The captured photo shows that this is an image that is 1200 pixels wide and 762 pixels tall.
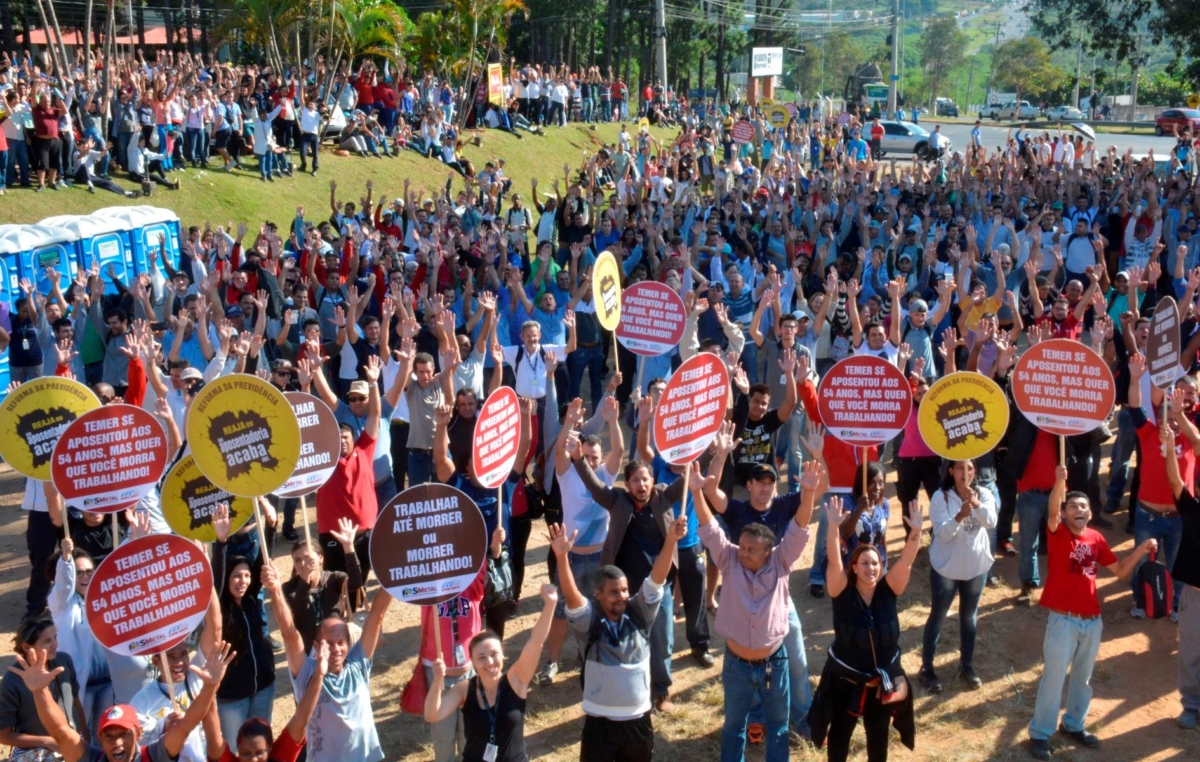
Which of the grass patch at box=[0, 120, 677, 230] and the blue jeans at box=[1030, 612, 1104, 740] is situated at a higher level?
the grass patch at box=[0, 120, 677, 230]

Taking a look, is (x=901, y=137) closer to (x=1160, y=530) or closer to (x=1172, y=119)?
(x=1172, y=119)

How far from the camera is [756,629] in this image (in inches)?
238

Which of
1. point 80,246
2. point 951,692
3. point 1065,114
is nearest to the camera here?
point 951,692

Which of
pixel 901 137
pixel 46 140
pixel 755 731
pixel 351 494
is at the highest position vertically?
pixel 46 140

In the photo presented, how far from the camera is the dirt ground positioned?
6.90 m

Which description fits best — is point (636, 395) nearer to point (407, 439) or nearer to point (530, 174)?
point (407, 439)

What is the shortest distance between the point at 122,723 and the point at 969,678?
509 cm

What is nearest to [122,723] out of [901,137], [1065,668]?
[1065,668]

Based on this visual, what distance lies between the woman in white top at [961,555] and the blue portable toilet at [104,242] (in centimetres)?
1140

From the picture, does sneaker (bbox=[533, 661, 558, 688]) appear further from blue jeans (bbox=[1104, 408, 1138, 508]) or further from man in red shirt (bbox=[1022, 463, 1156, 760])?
blue jeans (bbox=[1104, 408, 1138, 508])

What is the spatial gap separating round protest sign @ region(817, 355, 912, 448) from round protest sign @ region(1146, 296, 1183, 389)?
256 centimetres

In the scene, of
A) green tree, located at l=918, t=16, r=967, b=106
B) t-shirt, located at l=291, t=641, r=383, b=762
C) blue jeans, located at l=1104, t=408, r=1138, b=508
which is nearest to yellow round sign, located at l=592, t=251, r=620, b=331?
t-shirt, located at l=291, t=641, r=383, b=762

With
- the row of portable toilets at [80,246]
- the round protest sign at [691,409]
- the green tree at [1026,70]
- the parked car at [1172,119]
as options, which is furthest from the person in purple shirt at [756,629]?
the green tree at [1026,70]

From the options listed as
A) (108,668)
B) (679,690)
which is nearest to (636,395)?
(679,690)
